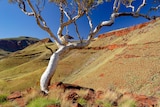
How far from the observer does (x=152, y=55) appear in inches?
1998

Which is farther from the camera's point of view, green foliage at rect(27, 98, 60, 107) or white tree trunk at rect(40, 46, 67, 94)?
white tree trunk at rect(40, 46, 67, 94)

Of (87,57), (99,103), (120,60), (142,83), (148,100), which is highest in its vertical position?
(99,103)

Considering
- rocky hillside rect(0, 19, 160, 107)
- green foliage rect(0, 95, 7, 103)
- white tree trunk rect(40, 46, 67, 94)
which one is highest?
green foliage rect(0, 95, 7, 103)

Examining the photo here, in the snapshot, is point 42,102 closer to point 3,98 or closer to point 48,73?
point 3,98

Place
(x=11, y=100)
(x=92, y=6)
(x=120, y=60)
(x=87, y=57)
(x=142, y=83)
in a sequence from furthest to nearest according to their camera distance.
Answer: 1. (x=87, y=57)
2. (x=120, y=60)
3. (x=142, y=83)
4. (x=92, y=6)
5. (x=11, y=100)

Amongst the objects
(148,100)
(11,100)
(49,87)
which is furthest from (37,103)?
(148,100)

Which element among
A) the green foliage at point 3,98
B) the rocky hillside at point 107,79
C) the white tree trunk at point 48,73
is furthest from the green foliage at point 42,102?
the white tree trunk at point 48,73

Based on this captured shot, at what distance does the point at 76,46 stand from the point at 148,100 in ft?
19.1

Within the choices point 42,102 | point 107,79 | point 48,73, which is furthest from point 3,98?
point 107,79

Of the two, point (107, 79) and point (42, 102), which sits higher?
point (42, 102)

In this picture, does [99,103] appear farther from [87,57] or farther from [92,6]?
[87,57]

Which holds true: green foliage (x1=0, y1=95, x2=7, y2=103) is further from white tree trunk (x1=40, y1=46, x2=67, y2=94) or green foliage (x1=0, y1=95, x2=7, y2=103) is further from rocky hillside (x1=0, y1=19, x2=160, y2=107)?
white tree trunk (x1=40, y1=46, x2=67, y2=94)

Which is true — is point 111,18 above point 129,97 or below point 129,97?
above

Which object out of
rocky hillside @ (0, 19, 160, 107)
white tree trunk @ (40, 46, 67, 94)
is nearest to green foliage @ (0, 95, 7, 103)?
rocky hillside @ (0, 19, 160, 107)
